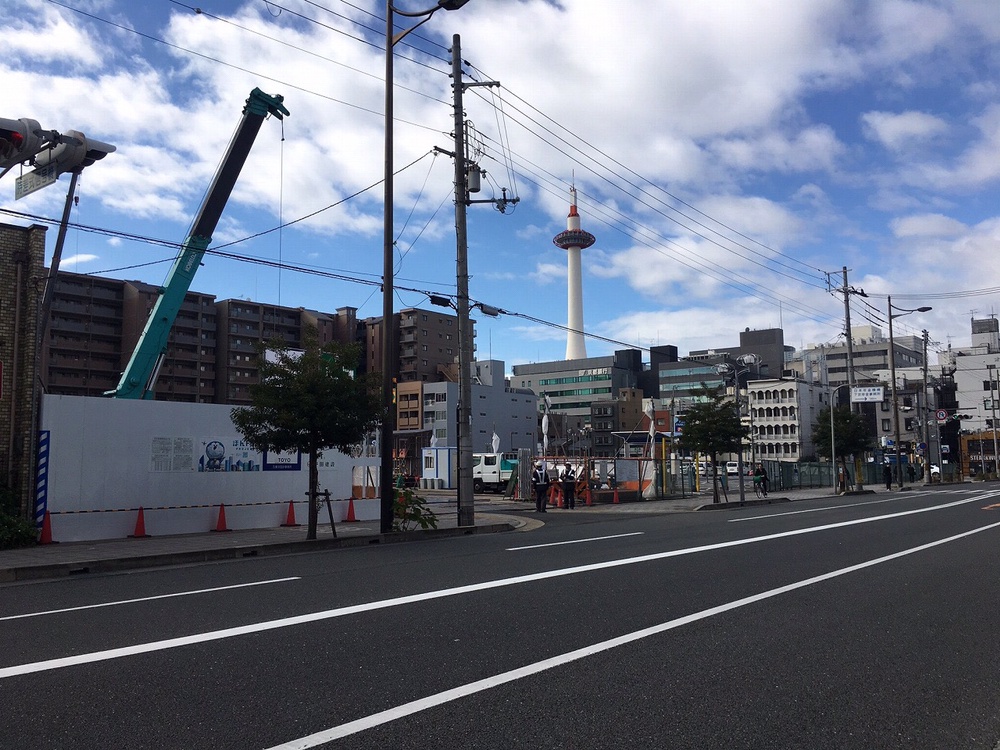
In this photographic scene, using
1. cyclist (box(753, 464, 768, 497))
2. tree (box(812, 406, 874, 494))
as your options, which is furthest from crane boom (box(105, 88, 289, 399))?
tree (box(812, 406, 874, 494))

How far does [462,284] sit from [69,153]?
10.0 meters

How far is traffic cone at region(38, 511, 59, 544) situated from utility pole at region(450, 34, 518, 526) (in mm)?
9586

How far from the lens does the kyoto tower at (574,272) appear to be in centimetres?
15562

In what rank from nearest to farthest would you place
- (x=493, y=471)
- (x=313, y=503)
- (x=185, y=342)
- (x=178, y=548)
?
(x=178, y=548) < (x=313, y=503) < (x=493, y=471) < (x=185, y=342)

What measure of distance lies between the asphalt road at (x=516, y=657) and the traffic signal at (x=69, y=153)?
9.70 meters

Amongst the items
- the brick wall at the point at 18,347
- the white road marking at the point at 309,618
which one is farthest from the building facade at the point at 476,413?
the white road marking at the point at 309,618

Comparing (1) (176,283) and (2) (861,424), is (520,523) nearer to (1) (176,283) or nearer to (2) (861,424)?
(1) (176,283)

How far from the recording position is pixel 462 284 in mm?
22703

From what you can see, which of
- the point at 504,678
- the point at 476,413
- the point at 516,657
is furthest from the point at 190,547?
the point at 476,413

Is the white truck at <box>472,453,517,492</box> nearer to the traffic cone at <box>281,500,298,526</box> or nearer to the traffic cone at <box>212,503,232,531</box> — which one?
the traffic cone at <box>281,500,298,526</box>

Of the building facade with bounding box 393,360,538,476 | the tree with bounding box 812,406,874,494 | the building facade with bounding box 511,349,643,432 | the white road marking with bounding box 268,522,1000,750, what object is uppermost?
the building facade with bounding box 511,349,643,432

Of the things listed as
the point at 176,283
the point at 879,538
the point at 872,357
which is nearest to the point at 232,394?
the point at 176,283

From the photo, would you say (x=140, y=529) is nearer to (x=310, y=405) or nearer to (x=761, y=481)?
(x=310, y=405)

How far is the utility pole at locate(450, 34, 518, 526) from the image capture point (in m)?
21.8
